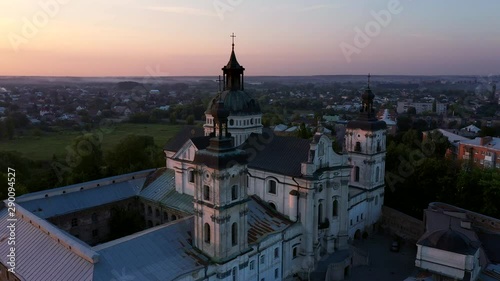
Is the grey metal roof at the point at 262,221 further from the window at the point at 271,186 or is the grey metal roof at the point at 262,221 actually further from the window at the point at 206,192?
the window at the point at 206,192

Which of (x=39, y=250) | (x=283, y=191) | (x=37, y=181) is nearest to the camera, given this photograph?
(x=39, y=250)

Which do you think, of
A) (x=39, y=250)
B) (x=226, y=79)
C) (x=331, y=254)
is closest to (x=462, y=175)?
(x=331, y=254)

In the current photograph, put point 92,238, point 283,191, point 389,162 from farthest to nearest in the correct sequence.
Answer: point 389,162 → point 92,238 → point 283,191

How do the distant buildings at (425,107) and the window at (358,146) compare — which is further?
the distant buildings at (425,107)

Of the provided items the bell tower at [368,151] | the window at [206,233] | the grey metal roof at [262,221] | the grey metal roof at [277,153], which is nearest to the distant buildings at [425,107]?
the bell tower at [368,151]

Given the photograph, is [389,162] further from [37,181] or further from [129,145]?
[37,181]

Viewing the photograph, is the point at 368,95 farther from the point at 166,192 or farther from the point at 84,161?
the point at 84,161
